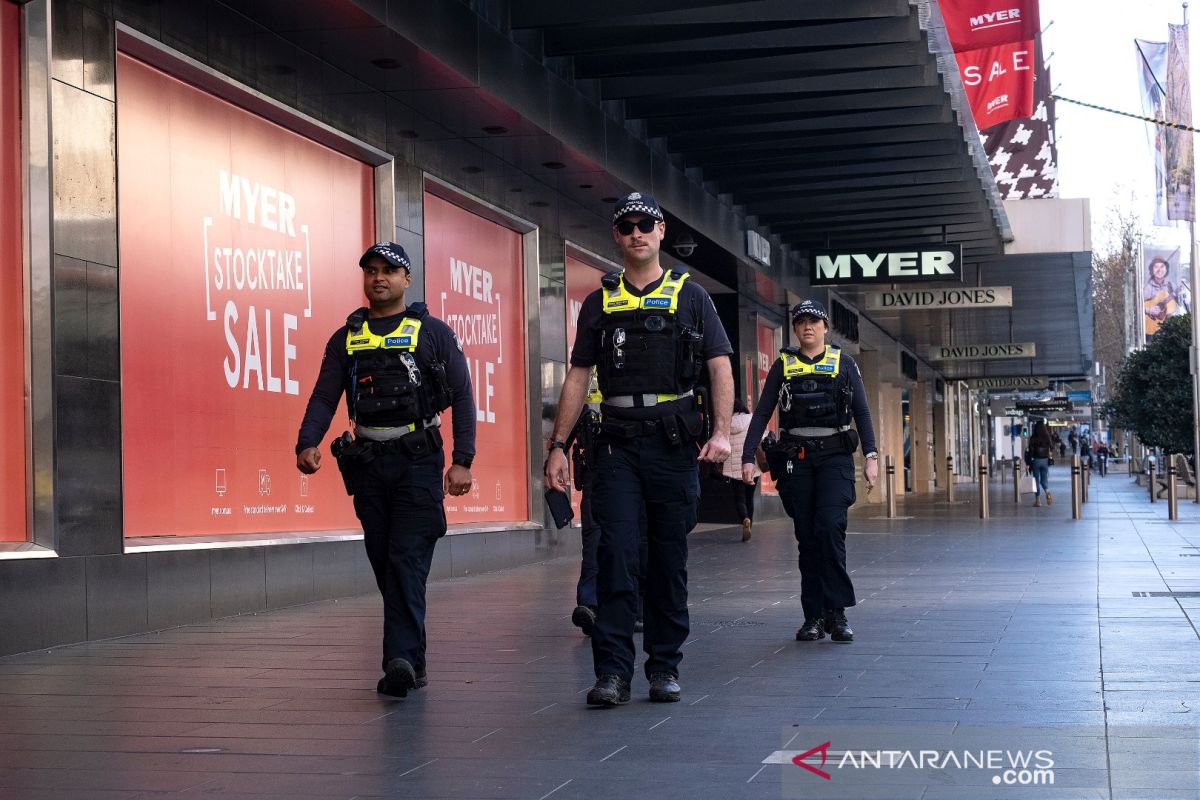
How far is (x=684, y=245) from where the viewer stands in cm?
1814

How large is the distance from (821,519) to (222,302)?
437 cm

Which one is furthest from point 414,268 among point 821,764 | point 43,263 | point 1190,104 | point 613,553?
point 1190,104

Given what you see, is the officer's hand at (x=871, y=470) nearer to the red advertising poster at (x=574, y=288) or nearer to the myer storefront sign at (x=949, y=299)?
the red advertising poster at (x=574, y=288)

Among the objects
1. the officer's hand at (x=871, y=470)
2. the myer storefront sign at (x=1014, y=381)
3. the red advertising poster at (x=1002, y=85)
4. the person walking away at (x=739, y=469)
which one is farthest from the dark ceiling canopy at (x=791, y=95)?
the myer storefront sign at (x=1014, y=381)

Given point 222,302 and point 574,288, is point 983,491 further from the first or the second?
point 222,302

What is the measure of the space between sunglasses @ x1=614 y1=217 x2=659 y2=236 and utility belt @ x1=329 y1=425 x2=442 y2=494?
1.17 meters

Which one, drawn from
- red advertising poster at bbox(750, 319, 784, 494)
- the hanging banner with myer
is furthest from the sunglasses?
red advertising poster at bbox(750, 319, 784, 494)

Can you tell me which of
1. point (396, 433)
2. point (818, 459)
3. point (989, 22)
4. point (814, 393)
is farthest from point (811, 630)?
point (989, 22)

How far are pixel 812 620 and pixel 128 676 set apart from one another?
3487 millimetres

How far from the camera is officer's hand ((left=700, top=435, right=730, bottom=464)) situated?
609 centimetres

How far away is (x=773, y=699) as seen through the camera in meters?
6.09

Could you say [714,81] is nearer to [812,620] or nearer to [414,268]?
[414,268]

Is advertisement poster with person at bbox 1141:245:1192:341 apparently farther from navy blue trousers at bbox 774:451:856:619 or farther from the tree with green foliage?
navy blue trousers at bbox 774:451:856:619

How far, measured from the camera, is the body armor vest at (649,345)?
613cm
